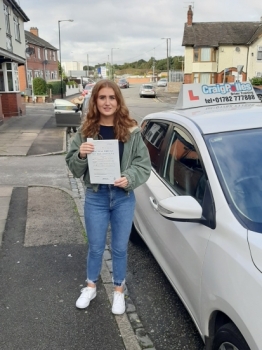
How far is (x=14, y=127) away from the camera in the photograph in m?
16.0

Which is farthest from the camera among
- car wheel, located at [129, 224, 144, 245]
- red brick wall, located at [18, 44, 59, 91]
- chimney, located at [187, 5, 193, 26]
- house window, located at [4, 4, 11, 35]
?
chimney, located at [187, 5, 193, 26]

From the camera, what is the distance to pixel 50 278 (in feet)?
11.8

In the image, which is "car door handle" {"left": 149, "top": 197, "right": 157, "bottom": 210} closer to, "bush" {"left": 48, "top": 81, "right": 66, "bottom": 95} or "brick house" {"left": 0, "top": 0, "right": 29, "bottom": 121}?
"brick house" {"left": 0, "top": 0, "right": 29, "bottom": 121}

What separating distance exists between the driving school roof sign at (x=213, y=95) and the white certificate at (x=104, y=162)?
4.53 feet

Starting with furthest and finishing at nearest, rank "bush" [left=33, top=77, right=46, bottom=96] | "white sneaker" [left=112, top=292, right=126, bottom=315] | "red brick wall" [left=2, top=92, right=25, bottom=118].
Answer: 1. "bush" [left=33, top=77, right=46, bottom=96]
2. "red brick wall" [left=2, top=92, right=25, bottom=118]
3. "white sneaker" [left=112, top=292, right=126, bottom=315]

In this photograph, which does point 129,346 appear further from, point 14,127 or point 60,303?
point 14,127

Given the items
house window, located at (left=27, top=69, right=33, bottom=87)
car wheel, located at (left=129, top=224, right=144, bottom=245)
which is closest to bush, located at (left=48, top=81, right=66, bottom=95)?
house window, located at (left=27, top=69, right=33, bottom=87)

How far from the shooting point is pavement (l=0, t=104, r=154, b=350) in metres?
2.74

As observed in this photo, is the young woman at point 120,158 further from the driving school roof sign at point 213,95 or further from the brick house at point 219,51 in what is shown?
the brick house at point 219,51

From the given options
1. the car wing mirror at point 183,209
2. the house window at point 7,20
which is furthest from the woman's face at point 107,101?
the house window at point 7,20

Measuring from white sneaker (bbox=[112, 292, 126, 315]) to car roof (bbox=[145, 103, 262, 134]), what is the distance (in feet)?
5.12

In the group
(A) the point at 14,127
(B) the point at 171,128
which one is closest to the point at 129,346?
(B) the point at 171,128

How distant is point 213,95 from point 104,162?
1745 mm

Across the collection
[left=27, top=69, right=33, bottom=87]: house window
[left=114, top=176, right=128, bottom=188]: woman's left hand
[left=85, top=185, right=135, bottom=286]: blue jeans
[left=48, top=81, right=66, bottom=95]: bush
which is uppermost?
[left=27, top=69, right=33, bottom=87]: house window
